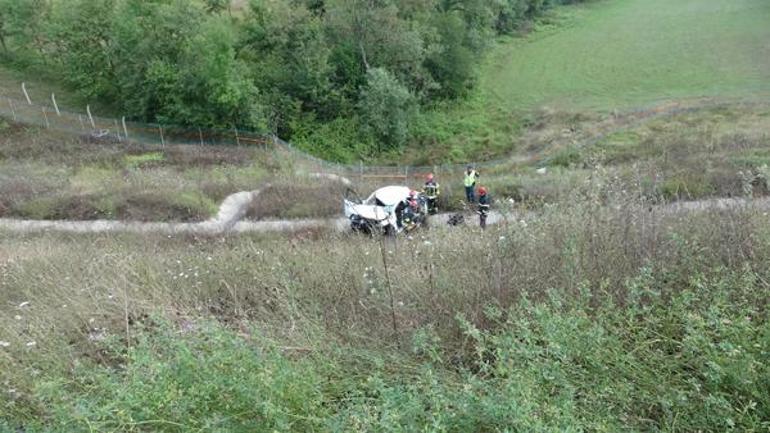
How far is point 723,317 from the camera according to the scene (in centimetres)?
422

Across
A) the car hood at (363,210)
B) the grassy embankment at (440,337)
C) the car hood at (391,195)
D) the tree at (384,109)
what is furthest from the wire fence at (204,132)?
the grassy embankment at (440,337)

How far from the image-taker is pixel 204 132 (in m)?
31.7

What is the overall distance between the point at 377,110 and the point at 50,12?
21.0 meters

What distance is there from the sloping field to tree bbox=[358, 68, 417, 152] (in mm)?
9172

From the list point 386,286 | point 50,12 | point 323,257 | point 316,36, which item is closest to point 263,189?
point 323,257

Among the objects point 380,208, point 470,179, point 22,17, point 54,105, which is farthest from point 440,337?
point 22,17

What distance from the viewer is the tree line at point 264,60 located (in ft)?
105

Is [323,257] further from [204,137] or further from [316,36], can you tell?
[316,36]

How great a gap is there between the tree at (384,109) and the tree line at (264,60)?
0.23 feet

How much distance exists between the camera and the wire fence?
29016mm

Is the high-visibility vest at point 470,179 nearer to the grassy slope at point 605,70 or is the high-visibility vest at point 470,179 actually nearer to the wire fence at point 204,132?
the wire fence at point 204,132

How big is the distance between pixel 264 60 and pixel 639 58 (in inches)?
1142

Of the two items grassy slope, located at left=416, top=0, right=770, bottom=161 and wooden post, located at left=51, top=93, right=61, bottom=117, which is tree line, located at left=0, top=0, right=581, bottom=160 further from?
grassy slope, located at left=416, top=0, right=770, bottom=161

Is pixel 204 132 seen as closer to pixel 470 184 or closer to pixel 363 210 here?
pixel 363 210
